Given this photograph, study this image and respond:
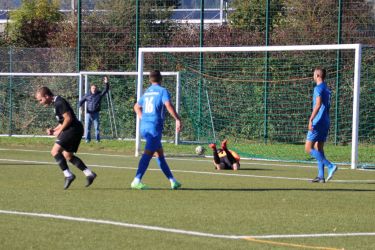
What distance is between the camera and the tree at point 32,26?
43.4m

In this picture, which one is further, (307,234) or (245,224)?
(245,224)

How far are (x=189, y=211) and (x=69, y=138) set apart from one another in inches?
133

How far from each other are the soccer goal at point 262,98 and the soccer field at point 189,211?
6.30m

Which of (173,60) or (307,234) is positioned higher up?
(173,60)

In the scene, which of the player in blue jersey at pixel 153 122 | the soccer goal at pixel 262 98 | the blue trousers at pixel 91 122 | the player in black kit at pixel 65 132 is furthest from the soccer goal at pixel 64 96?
the player in black kit at pixel 65 132

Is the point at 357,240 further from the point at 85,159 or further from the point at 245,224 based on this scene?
the point at 85,159

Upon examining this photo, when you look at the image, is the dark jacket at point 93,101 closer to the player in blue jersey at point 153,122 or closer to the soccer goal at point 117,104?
the soccer goal at point 117,104

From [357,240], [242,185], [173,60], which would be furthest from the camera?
[173,60]

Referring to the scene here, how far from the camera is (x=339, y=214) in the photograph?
40.7 ft

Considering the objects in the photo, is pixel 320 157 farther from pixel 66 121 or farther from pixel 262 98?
pixel 262 98

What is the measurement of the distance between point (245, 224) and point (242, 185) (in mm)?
5219

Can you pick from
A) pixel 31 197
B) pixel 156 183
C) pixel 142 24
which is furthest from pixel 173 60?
pixel 31 197

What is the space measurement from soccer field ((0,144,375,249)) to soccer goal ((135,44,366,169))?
630 centimetres

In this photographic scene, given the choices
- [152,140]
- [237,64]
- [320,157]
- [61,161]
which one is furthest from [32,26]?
[152,140]
